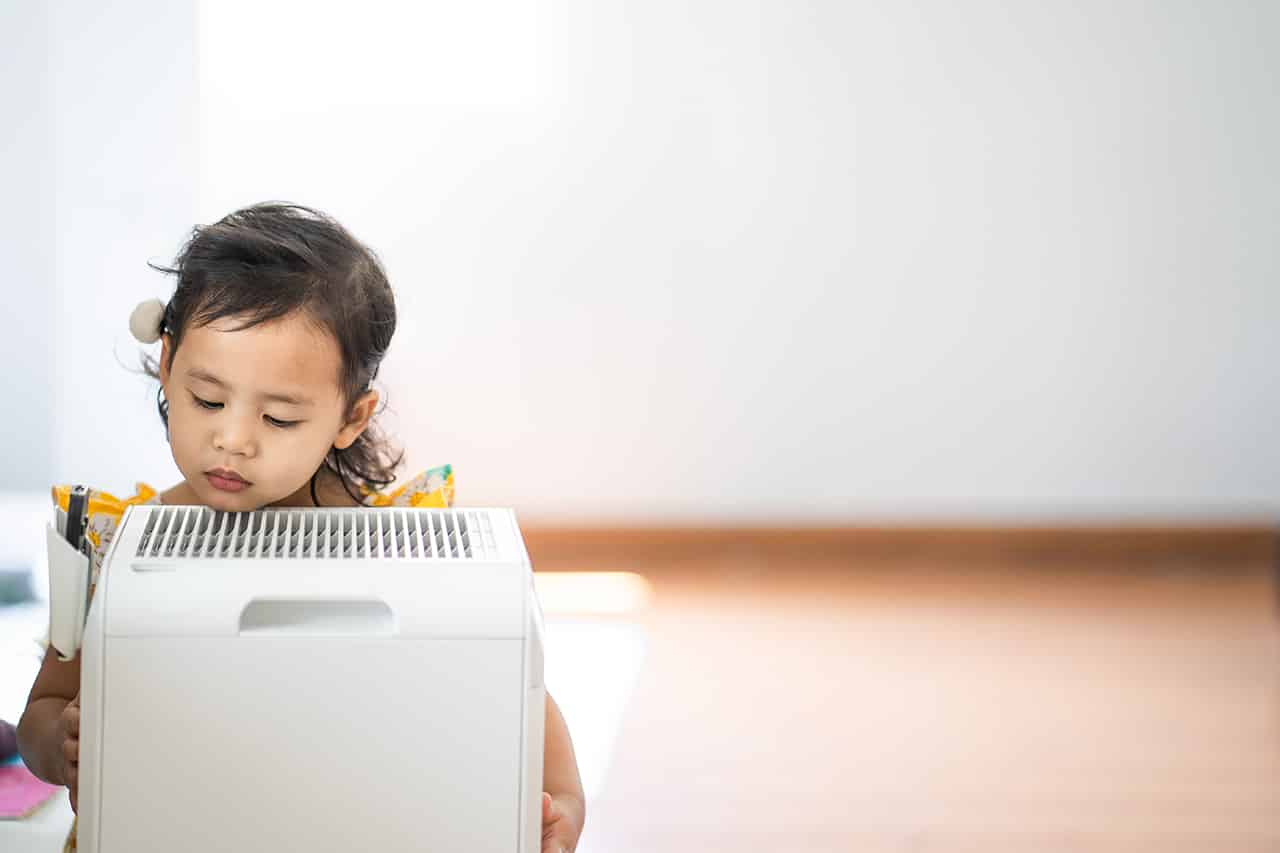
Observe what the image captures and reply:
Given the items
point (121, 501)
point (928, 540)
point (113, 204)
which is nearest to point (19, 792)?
point (121, 501)

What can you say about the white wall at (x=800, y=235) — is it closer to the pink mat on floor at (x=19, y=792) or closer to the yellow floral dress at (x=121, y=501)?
the pink mat on floor at (x=19, y=792)

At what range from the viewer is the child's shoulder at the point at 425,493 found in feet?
A: 3.63

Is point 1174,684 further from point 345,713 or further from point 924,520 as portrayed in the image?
point 345,713

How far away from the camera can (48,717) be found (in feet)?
3.06

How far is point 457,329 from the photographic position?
3012mm

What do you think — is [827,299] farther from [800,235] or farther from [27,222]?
[27,222]

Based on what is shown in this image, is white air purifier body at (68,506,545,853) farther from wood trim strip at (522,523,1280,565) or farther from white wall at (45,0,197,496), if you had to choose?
wood trim strip at (522,523,1280,565)

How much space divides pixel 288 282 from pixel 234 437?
0.12 meters

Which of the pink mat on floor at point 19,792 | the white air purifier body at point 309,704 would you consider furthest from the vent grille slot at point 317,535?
the pink mat on floor at point 19,792

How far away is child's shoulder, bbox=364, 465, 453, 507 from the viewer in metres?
1.11

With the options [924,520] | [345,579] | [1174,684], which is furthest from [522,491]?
[345,579]

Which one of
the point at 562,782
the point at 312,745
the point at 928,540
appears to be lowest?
the point at 928,540

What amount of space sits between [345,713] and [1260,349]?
2.92m

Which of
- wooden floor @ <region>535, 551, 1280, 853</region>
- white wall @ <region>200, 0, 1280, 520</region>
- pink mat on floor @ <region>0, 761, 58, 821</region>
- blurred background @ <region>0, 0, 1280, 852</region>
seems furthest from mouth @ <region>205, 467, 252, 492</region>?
white wall @ <region>200, 0, 1280, 520</region>
